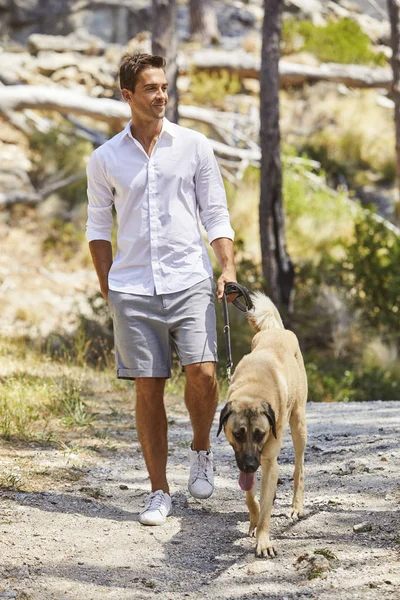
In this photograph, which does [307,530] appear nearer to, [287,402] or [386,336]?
[287,402]

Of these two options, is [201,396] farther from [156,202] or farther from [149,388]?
[156,202]

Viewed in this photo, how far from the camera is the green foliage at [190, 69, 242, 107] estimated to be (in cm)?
1928

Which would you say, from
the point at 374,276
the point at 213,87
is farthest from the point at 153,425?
the point at 213,87

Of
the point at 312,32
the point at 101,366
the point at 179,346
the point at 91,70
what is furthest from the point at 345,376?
the point at 312,32

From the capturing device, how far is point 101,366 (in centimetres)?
934

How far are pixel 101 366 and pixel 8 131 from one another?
27.9 ft

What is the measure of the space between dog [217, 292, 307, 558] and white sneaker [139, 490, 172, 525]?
0.47 metres

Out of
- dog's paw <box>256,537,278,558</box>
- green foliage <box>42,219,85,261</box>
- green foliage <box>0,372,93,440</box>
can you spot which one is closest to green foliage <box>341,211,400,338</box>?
green foliage <box>42,219,85,261</box>

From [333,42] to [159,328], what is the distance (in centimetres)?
2026

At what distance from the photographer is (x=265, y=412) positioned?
3848 mm

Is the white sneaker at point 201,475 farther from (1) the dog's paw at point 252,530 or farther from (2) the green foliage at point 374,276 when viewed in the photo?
(2) the green foliage at point 374,276

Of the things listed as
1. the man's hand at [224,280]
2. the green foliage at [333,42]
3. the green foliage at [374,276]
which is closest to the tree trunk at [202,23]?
the green foliage at [333,42]

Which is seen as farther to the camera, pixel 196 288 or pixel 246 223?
pixel 246 223

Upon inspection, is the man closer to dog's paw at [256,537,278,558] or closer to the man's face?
the man's face
